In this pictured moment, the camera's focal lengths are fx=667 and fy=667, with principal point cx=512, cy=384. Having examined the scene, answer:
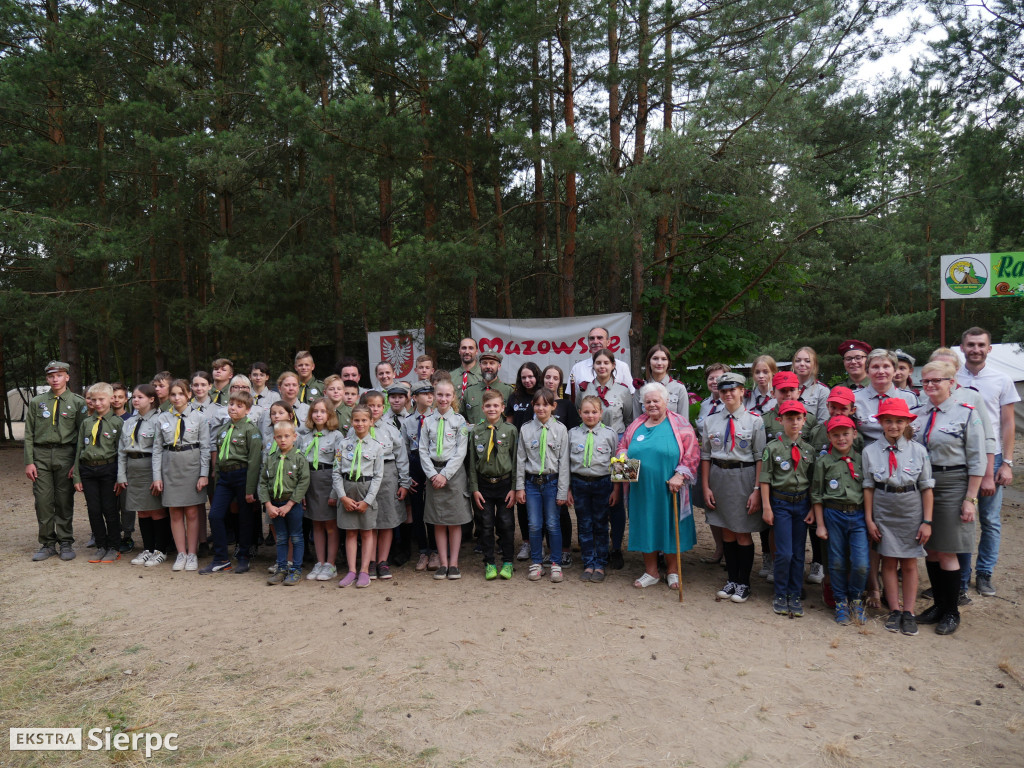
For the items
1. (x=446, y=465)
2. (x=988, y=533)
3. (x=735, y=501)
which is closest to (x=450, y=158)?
(x=446, y=465)

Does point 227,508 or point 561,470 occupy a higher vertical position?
point 561,470

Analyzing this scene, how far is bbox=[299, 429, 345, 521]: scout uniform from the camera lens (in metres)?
5.57

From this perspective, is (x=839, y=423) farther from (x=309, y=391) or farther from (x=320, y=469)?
(x=309, y=391)

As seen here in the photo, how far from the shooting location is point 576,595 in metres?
5.12

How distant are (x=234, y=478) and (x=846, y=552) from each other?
4898mm

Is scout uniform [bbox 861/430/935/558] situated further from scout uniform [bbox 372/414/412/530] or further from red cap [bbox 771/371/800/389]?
scout uniform [bbox 372/414/412/530]

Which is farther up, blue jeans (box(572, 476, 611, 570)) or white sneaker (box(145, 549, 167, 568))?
blue jeans (box(572, 476, 611, 570))

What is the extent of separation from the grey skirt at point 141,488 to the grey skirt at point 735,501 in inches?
191

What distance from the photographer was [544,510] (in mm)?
5539

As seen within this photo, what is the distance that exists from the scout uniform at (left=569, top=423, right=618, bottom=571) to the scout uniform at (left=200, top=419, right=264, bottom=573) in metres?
2.78

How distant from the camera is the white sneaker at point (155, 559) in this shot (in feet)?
19.9

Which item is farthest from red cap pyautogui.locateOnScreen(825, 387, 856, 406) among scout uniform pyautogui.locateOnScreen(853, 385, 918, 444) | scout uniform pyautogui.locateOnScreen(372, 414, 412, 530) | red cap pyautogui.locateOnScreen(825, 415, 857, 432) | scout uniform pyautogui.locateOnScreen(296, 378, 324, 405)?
scout uniform pyautogui.locateOnScreen(296, 378, 324, 405)

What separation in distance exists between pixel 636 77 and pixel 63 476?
788cm

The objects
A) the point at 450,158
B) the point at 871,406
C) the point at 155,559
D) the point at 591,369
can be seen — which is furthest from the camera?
the point at 450,158
